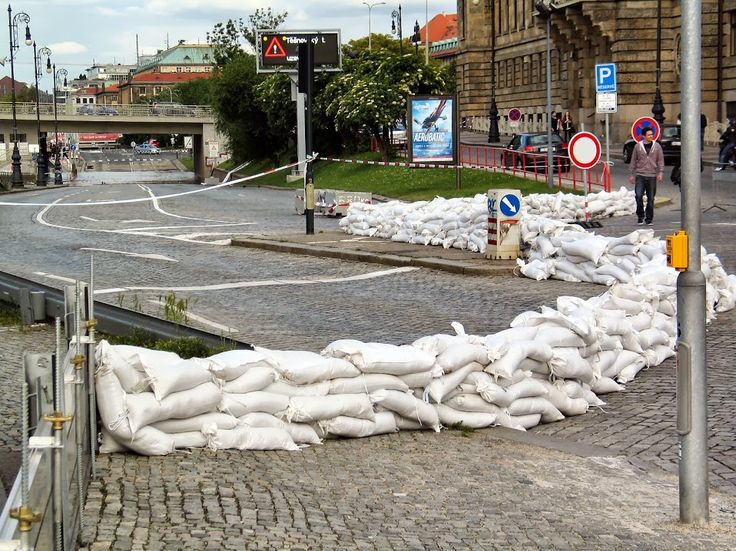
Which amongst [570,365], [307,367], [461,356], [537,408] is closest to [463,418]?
[461,356]

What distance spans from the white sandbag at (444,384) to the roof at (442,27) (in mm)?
154648

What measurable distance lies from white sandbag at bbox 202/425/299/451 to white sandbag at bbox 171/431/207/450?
1.1 inches

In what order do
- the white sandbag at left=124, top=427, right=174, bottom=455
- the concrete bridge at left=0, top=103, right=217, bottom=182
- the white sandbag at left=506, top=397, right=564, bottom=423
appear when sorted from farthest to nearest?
1. the concrete bridge at left=0, top=103, right=217, bottom=182
2. the white sandbag at left=506, top=397, right=564, bottom=423
3. the white sandbag at left=124, top=427, right=174, bottom=455

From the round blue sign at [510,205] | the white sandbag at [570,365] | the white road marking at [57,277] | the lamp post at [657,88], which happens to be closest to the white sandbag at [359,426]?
the white sandbag at [570,365]

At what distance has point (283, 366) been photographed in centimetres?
796

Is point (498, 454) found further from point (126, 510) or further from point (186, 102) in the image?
point (186, 102)

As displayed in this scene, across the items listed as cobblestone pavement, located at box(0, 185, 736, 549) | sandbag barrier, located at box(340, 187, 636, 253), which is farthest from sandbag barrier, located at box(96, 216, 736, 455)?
sandbag barrier, located at box(340, 187, 636, 253)

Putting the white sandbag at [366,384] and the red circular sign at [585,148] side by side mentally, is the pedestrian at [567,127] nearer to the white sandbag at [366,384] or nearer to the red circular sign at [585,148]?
the red circular sign at [585,148]

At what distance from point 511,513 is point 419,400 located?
1975 millimetres

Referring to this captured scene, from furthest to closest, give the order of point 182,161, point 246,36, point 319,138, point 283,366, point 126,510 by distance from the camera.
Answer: point 182,161 → point 246,36 → point 319,138 → point 283,366 → point 126,510

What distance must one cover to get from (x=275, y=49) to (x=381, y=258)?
41.2 m

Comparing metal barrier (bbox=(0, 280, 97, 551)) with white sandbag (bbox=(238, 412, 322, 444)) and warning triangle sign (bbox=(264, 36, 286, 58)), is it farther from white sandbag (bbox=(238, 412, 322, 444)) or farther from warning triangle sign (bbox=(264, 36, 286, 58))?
warning triangle sign (bbox=(264, 36, 286, 58))

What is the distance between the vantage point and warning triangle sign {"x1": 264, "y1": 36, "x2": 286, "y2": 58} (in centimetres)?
5988

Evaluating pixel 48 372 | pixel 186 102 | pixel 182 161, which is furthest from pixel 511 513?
pixel 186 102
